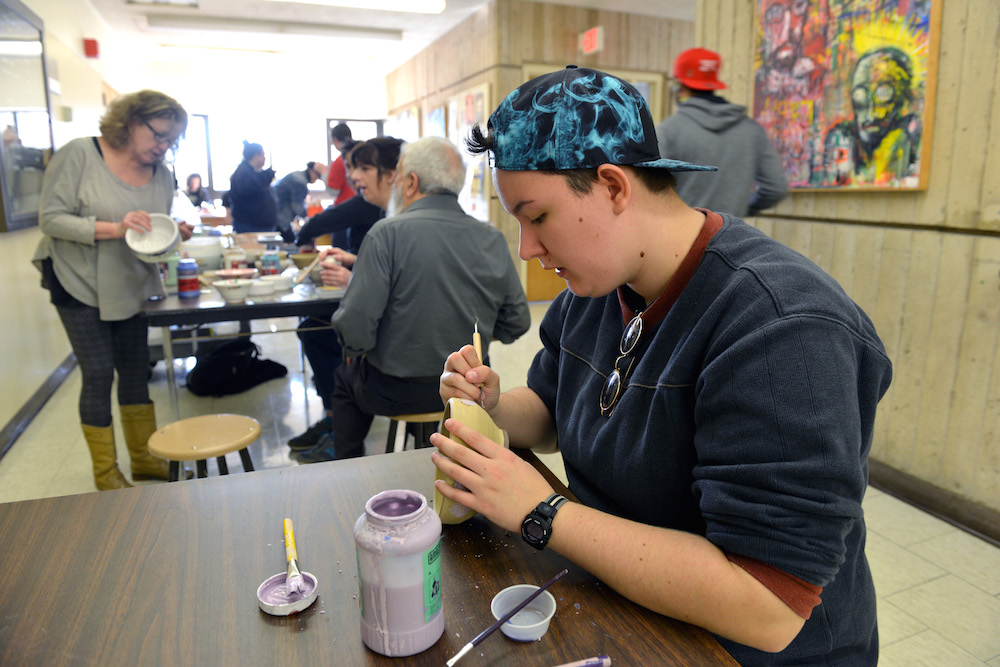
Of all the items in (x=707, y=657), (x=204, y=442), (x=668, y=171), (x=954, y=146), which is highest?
(x=954, y=146)

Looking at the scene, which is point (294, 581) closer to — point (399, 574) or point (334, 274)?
point (399, 574)

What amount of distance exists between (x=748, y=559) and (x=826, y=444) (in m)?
0.15

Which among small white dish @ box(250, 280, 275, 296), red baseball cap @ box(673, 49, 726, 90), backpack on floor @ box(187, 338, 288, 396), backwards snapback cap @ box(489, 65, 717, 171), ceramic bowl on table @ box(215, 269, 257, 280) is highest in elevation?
red baseball cap @ box(673, 49, 726, 90)

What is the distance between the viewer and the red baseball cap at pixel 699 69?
8.16 ft

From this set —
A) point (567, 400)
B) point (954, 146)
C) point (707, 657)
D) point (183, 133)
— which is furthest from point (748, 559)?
point (183, 133)

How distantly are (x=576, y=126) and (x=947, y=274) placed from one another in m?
2.11

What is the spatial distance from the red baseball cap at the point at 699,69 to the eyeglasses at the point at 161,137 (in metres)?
1.93

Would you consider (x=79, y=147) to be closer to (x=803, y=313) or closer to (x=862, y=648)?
(x=803, y=313)

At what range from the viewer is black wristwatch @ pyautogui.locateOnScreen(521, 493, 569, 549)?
0.78 metres

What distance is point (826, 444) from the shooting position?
660mm

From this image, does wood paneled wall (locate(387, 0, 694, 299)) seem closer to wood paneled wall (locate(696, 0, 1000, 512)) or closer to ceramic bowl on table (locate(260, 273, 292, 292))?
ceramic bowl on table (locate(260, 273, 292, 292))

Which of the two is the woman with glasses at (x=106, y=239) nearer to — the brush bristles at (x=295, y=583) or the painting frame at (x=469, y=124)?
the brush bristles at (x=295, y=583)

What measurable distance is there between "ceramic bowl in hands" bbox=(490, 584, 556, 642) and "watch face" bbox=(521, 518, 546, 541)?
0.18 ft

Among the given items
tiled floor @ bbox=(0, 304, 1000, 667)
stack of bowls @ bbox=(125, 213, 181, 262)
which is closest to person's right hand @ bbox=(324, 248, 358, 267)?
stack of bowls @ bbox=(125, 213, 181, 262)
